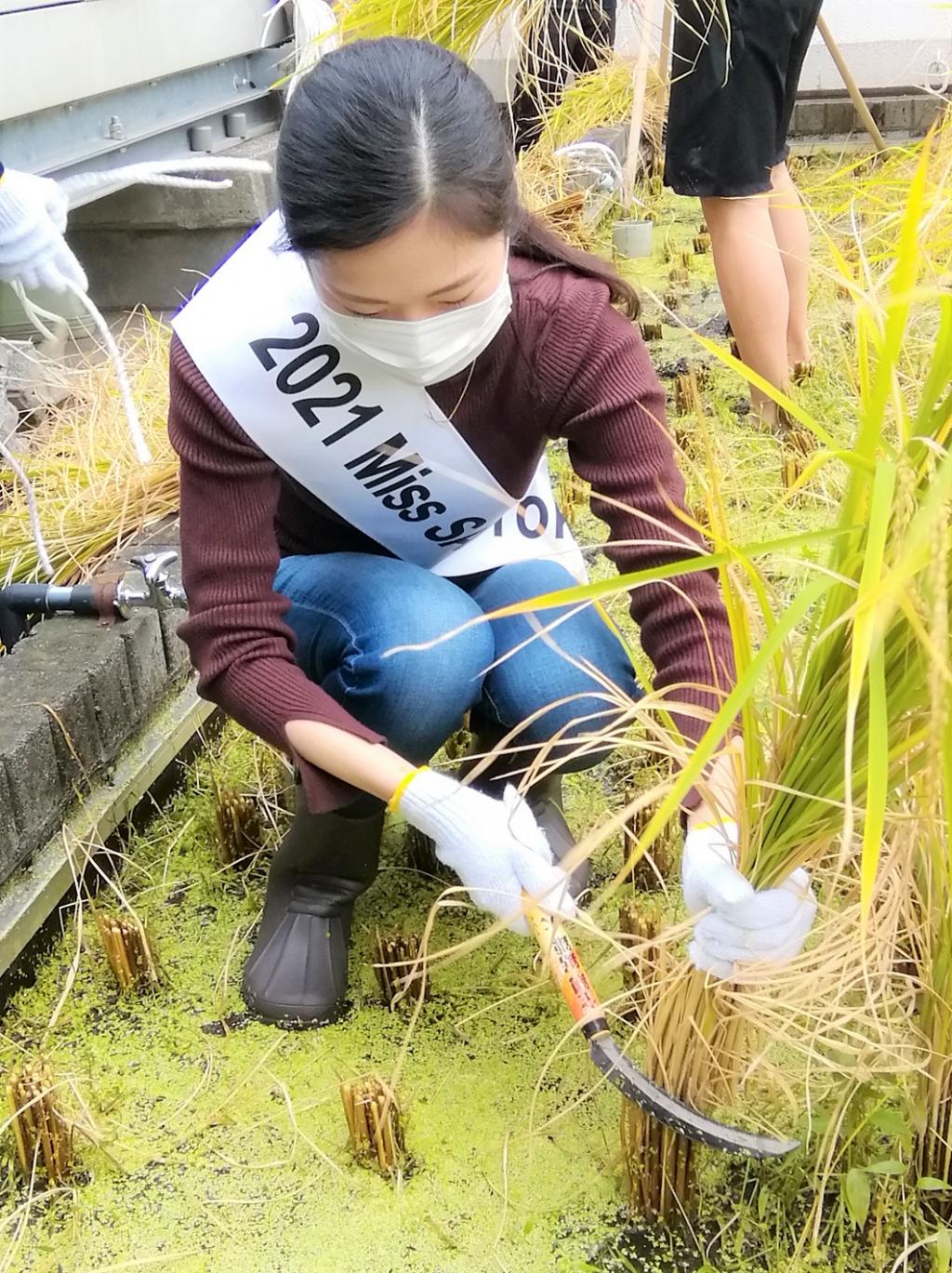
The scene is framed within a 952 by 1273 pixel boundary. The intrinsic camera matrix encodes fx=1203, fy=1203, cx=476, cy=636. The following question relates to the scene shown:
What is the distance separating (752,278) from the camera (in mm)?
2375

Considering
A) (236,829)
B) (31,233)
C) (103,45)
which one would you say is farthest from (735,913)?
(103,45)

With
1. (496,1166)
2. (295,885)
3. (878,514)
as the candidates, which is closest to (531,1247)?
(496,1166)

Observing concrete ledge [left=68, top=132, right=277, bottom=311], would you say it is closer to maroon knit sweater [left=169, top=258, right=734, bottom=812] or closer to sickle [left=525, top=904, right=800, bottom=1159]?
maroon knit sweater [left=169, top=258, right=734, bottom=812]

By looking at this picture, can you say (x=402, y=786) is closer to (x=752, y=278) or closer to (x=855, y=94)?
(x=752, y=278)

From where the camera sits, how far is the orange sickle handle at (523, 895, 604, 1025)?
1013 millimetres

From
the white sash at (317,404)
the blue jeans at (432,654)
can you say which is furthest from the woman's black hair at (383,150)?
the blue jeans at (432,654)

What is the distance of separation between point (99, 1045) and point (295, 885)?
275 mm

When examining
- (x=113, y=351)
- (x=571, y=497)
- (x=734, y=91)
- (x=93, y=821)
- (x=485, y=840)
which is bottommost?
(x=571, y=497)

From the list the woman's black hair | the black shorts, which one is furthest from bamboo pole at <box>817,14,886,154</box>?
the woman's black hair

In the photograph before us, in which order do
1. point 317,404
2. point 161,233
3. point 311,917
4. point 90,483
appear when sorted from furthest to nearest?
point 161,233 < point 90,483 < point 311,917 < point 317,404

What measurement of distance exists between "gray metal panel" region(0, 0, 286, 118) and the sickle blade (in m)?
Result: 2.24

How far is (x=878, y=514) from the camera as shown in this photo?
658mm

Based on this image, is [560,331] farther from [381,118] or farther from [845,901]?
[845,901]

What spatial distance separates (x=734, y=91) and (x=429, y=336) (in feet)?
4.62
